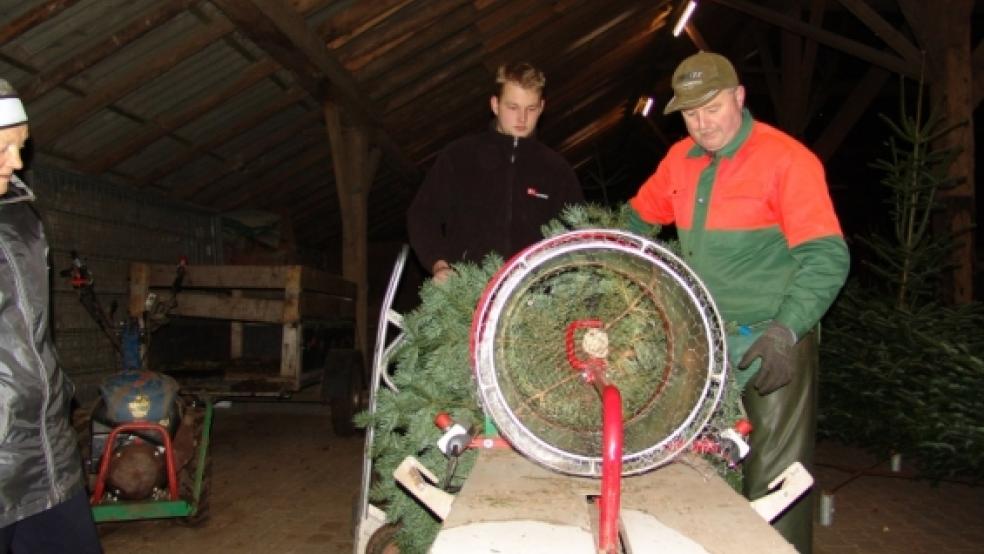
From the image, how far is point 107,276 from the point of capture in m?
8.52

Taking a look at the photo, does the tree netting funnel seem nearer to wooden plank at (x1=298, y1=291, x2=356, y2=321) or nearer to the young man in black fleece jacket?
the young man in black fleece jacket

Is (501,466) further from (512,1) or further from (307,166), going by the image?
(307,166)

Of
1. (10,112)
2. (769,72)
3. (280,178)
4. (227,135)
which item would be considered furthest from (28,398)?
(769,72)

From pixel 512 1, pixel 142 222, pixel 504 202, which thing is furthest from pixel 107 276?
pixel 504 202

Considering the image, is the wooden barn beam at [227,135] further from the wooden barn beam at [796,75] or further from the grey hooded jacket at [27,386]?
the wooden barn beam at [796,75]

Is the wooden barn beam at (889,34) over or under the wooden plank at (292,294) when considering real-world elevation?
over

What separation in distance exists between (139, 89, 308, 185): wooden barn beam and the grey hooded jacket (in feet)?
21.7

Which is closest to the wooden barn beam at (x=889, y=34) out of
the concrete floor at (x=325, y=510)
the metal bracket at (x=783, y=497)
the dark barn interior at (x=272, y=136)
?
the dark barn interior at (x=272, y=136)

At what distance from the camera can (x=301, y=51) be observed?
7328 mm

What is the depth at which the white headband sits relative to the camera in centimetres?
228

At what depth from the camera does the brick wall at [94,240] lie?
743 centimetres

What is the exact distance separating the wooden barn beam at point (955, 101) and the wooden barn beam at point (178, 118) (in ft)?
22.1

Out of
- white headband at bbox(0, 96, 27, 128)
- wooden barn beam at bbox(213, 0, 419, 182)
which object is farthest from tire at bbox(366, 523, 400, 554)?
wooden barn beam at bbox(213, 0, 419, 182)

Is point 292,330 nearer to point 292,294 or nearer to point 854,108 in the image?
point 292,294
